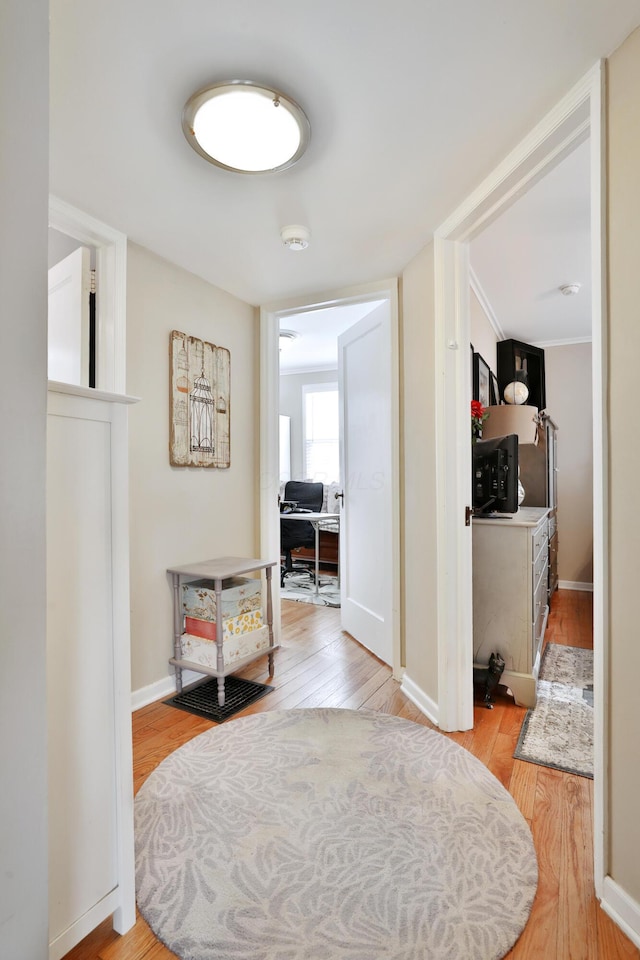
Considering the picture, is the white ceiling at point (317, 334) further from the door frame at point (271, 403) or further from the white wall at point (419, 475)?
the white wall at point (419, 475)

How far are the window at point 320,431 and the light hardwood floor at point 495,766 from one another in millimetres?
2597

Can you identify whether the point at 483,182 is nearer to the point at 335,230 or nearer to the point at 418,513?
the point at 335,230

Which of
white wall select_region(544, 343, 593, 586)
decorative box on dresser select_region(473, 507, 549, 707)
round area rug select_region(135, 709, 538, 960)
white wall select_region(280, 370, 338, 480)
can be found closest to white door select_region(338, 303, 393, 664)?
decorative box on dresser select_region(473, 507, 549, 707)

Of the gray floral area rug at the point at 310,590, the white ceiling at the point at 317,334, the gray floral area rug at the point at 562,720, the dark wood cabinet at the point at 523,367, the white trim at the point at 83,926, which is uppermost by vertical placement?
the white ceiling at the point at 317,334

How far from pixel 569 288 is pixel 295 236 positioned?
7.13 feet

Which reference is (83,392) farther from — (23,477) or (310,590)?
(310,590)

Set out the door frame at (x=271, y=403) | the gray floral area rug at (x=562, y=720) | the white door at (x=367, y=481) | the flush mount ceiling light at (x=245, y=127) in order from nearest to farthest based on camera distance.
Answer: the flush mount ceiling light at (x=245, y=127), the gray floral area rug at (x=562, y=720), the white door at (x=367, y=481), the door frame at (x=271, y=403)

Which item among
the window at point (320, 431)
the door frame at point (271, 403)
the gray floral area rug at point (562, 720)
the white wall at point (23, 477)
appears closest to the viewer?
the white wall at point (23, 477)

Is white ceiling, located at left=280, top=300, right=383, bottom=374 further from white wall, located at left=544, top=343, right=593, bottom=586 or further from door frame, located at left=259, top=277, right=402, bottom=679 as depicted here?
white wall, located at left=544, top=343, right=593, bottom=586

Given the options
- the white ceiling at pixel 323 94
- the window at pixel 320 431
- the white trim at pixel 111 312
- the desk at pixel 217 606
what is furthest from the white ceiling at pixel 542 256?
the window at pixel 320 431

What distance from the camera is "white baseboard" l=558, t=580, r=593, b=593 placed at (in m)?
4.62

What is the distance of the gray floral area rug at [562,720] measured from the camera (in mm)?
1873

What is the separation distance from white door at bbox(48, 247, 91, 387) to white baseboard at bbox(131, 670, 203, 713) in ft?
4.87

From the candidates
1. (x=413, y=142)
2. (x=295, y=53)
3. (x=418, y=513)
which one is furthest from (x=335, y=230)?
(x=418, y=513)
